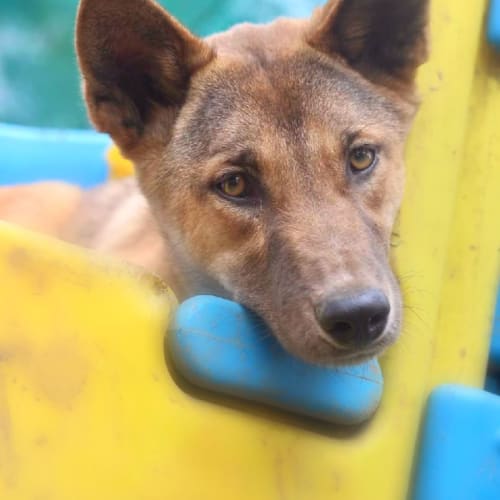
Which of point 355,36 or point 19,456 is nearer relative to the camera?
point 19,456

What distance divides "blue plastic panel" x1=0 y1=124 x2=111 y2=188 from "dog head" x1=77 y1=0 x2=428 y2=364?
166 centimetres

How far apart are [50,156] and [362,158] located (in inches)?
91.5

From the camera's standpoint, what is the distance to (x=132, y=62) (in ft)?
7.76

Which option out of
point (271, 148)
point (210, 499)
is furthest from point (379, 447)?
point (271, 148)

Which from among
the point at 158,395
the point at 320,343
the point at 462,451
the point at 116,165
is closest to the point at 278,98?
the point at 320,343

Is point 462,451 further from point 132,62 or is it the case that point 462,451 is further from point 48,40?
point 48,40

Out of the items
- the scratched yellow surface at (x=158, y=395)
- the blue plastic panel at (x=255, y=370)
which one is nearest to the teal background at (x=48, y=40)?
the scratched yellow surface at (x=158, y=395)

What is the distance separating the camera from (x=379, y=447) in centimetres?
A: 200

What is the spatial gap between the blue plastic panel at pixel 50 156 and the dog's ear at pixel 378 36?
1978 millimetres

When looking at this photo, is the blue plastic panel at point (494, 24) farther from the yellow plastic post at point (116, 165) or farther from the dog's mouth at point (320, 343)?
the yellow plastic post at point (116, 165)

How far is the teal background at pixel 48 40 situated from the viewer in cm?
453

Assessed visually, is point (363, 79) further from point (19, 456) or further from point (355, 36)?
point (19, 456)

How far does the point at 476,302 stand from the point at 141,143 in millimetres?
1180

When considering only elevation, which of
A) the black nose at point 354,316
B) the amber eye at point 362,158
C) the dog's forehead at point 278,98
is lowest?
the black nose at point 354,316
